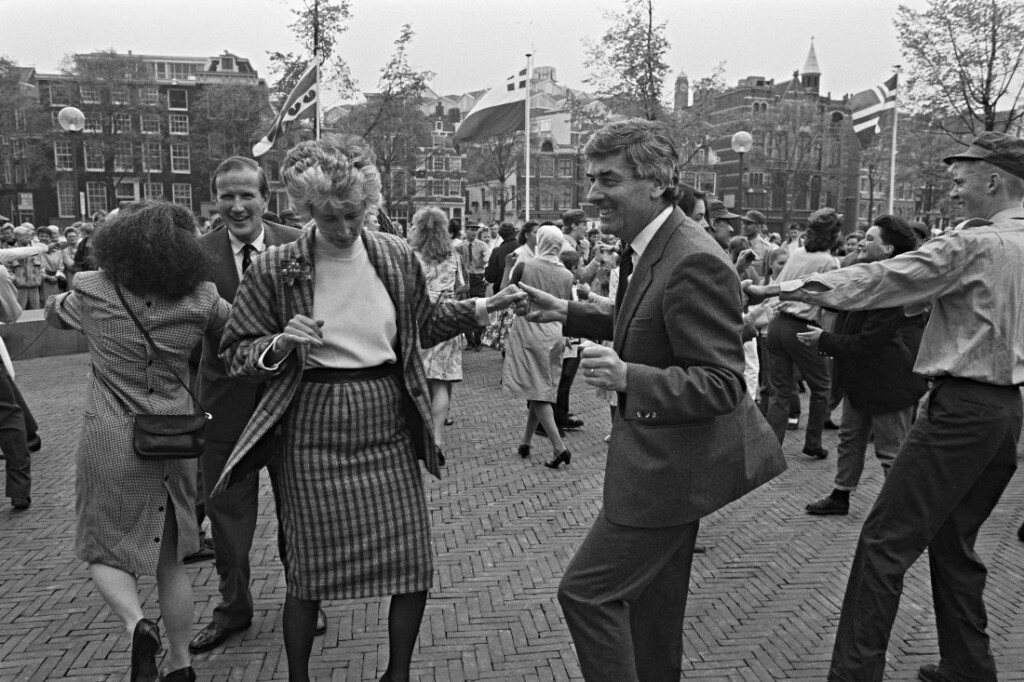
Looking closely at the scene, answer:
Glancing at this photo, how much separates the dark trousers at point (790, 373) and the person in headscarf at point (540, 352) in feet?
5.71

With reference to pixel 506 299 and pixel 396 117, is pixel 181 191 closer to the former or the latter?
pixel 396 117

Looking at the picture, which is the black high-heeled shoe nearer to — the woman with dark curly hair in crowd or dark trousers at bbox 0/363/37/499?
the woman with dark curly hair in crowd

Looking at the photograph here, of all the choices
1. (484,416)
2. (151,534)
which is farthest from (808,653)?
(484,416)

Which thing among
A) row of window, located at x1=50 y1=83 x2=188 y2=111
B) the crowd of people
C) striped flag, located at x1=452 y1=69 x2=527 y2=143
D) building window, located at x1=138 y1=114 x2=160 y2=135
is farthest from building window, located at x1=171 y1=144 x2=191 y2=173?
the crowd of people

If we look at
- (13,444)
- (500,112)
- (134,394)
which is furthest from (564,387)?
(500,112)

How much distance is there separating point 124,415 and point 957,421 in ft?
9.96

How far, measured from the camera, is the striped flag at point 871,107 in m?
19.8

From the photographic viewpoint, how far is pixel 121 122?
169ft

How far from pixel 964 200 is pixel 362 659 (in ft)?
9.94

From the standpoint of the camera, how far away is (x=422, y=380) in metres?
2.94

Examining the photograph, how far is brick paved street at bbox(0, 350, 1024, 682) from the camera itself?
346 centimetres

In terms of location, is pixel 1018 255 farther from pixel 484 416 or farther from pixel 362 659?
pixel 484 416

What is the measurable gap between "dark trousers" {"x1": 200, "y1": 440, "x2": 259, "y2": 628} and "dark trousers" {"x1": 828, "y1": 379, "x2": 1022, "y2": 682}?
2.46 m

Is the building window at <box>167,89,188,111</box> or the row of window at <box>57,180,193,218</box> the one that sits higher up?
the building window at <box>167,89,188,111</box>
